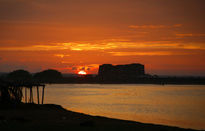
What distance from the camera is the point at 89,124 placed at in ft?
94.0

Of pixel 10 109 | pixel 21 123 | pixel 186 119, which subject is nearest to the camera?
pixel 21 123

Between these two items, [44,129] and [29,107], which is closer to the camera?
[44,129]

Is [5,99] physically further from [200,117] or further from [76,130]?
[200,117]

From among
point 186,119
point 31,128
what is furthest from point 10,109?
point 186,119

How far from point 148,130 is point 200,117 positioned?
25061 mm

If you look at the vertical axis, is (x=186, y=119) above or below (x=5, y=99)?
below

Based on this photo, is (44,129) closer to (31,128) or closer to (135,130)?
(31,128)

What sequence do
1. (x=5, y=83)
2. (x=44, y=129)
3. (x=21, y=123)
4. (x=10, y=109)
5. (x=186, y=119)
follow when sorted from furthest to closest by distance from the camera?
(x=186, y=119) < (x=5, y=83) < (x=10, y=109) < (x=21, y=123) < (x=44, y=129)

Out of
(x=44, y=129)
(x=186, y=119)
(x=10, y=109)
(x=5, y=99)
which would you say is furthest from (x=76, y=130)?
(x=186, y=119)

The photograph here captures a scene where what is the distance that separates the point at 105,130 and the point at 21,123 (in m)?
6.98

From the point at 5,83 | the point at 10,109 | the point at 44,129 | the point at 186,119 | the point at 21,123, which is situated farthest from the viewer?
the point at 186,119

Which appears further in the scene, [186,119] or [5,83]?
[186,119]

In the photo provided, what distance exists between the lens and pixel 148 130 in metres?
29.0

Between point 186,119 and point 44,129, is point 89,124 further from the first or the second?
point 186,119
